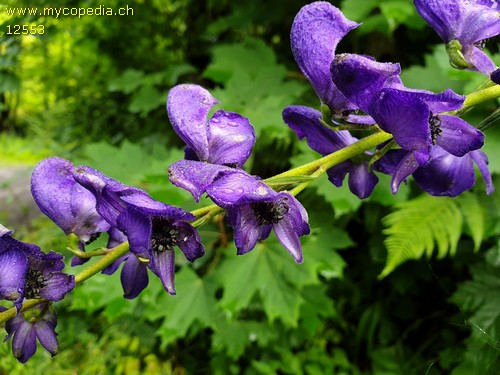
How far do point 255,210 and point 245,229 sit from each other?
0.01m

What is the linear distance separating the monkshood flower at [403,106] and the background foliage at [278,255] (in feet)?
1.80

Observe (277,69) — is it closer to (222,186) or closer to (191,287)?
(191,287)

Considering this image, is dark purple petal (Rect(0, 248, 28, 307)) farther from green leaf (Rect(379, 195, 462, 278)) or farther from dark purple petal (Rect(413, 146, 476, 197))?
green leaf (Rect(379, 195, 462, 278))

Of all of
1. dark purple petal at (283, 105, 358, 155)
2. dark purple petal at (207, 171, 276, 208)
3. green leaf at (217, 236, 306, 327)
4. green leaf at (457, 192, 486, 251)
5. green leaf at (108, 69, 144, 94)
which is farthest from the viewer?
green leaf at (108, 69, 144, 94)

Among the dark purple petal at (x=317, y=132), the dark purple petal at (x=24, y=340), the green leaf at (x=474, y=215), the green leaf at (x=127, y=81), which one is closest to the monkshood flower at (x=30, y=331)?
the dark purple petal at (x=24, y=340)

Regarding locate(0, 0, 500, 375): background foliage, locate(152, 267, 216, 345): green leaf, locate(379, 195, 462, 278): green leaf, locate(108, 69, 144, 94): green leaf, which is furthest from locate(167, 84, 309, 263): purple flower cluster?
locate(108, 69, 144, 94): green leaf

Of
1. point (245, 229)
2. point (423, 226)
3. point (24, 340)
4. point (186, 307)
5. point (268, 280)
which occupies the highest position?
point (245, 229)

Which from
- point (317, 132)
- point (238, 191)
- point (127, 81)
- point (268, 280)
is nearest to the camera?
point (238, 191)

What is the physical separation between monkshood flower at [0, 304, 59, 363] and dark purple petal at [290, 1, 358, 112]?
0.25 meters

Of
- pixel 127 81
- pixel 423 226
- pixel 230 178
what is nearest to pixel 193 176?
pixel 230 178

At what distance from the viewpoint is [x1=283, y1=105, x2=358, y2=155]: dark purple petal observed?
0.42m

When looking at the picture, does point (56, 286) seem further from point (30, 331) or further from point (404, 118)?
point (404, 118)

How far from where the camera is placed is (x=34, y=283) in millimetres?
350

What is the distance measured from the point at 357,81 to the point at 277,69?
123 cm
